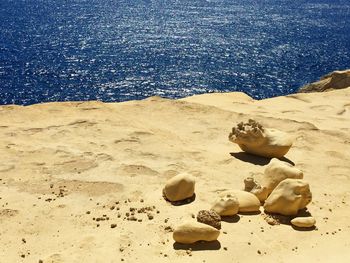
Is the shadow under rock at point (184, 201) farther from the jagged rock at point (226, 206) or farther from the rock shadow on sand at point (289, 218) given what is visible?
the rock shadow on sand at point (289, 218)

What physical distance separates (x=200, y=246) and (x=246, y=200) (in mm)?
2121

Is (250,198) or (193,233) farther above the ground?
(193,233)

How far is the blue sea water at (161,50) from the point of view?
5594 centimetres

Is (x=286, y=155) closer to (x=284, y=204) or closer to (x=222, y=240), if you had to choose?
(x=284, y=204)

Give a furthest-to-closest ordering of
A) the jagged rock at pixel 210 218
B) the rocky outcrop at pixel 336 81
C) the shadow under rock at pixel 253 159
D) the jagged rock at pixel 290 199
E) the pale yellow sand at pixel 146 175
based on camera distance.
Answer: the rocky outcrop at pixel 336 81, the shadow under rock at pixel 253 159, the jagged rock at pixel 290 199, the jagged rock at pixel 210 218, the pale yellow sand at pixel 146 175

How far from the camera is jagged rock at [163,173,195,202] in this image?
38.7 feet

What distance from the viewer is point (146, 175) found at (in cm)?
1323

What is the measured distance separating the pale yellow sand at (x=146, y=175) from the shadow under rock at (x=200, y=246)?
0.04 m

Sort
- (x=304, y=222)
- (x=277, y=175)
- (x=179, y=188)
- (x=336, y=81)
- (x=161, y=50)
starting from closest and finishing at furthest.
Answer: (x=304, y=222)
(x=179, y=188)
(x=277, y=175)
(x=336, y=81)
(x=161, y=50)

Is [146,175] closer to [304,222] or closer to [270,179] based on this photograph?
[270,179]

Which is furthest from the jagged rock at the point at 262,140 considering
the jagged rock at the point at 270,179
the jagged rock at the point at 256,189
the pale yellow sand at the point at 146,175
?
the jagged rock at the point at 256,189

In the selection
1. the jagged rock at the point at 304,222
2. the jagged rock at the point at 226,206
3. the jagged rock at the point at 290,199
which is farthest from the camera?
the jagged rock at the point at 290,199

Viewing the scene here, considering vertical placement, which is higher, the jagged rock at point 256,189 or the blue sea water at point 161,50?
the jagged rock at point 256,189

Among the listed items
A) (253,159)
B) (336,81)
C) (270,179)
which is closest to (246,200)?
(270,179)
